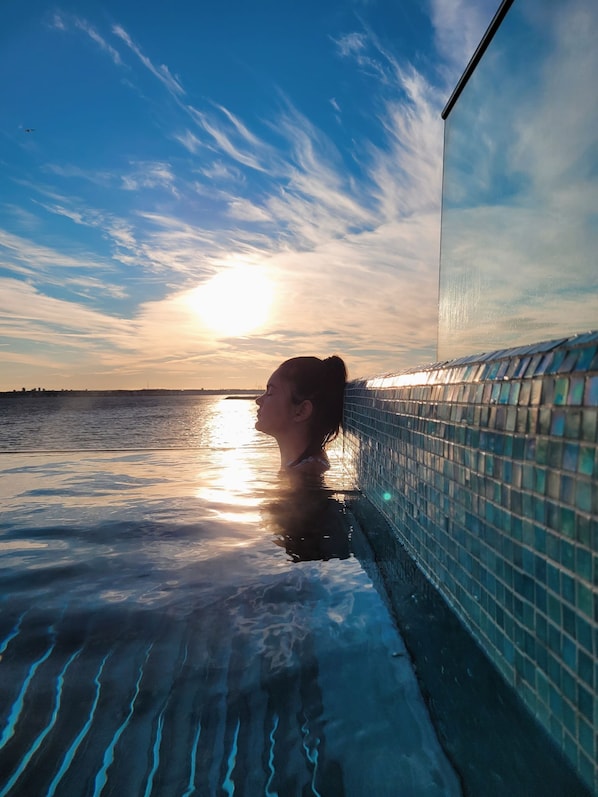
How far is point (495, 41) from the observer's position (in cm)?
381

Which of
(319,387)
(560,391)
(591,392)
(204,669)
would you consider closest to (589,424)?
(591,392)

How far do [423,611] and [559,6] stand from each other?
3.21 m

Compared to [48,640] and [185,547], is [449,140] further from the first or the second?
[48,640]

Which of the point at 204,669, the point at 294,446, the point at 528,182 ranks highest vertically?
the point at 528,182

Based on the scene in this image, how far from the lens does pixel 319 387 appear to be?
703 centimetres

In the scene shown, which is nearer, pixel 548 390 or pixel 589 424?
pixel 589 424

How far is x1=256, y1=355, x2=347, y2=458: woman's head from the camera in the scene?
6914 millimetres

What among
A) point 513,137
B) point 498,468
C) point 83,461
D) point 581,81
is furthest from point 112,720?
point 83,461

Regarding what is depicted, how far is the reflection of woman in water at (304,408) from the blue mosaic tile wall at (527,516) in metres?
4.17

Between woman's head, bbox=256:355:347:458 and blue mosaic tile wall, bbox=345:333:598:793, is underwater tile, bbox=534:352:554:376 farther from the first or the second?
woman's head, bbox=256:355:347:458

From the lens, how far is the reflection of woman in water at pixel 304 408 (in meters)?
6.92

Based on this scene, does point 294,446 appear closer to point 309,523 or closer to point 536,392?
point 309,523

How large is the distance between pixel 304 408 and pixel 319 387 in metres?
0.34

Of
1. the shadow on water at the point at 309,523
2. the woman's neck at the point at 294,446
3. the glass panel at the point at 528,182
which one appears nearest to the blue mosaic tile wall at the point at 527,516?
the shadow on water at the point at 309,523
